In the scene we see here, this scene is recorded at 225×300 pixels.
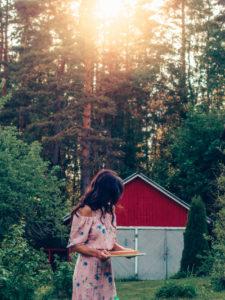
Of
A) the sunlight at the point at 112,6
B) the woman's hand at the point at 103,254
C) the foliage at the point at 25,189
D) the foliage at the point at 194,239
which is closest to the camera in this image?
the woman's hand at the point at 103,254

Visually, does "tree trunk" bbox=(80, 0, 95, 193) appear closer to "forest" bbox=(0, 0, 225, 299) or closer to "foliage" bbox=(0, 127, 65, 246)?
"forest" bbox=(0, 0, 225, 299)

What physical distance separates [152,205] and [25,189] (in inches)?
477

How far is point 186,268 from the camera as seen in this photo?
88.4 feet

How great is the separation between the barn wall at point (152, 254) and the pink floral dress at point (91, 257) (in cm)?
2459

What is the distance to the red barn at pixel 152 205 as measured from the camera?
31203mm

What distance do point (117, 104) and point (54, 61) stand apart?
21.3 ft

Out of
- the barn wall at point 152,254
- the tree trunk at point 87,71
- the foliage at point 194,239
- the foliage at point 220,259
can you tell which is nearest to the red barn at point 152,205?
the barn wall at point 152,254

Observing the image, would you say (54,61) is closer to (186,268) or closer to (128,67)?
(128,67)

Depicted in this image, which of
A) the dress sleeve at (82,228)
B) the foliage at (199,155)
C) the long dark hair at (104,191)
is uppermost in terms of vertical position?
the foliage at (199,155)

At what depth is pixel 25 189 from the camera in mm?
20172

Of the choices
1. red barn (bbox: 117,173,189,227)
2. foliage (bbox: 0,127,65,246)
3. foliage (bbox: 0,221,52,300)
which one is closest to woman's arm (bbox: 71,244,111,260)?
foliage (bbox: 0,221,52,300)

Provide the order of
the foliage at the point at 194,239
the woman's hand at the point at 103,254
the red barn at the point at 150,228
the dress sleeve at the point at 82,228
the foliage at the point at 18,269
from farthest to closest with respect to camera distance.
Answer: the red barn at the point at 150,228, the foliage at the point at 194,239, the foliage at the point at 18,269, the dress sleeve at the point at 82,228, the woman's hand at the point at 103,254

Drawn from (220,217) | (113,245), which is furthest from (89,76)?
(113,245)

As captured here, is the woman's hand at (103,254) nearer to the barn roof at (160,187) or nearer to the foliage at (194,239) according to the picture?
the foliage at (194,239)
